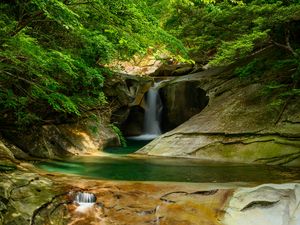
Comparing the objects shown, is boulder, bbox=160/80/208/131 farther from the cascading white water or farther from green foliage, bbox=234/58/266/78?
green foliage, bbox=234/58/266/78

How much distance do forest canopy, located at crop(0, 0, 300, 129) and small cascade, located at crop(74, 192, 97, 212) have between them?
2.52 metres

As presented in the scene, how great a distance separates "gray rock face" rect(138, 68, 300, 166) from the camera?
38.5ft

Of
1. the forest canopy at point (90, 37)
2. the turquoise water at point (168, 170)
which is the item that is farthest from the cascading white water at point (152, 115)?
the turquoise water at point (168, 170)

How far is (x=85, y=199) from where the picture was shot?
7.27 metres

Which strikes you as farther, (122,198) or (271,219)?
(122,198)

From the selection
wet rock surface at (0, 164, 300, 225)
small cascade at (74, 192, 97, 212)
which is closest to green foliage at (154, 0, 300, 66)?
wet rock surface at (0, 164, 300, 225)

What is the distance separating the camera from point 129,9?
6.48 metres

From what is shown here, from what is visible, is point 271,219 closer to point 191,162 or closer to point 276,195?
point 276,195

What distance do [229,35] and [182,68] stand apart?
12.0m

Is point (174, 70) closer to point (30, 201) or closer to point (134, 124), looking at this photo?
point (134, 124)

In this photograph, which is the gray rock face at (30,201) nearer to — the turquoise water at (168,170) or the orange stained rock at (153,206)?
the orange stained rock at (153,206)

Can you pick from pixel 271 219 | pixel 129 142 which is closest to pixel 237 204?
A: pixel 271 219

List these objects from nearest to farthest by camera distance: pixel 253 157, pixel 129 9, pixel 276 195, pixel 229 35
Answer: pixel 129 9, pixel 276 195, pixel 253 157, pixel 229 35

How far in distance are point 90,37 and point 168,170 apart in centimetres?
432
